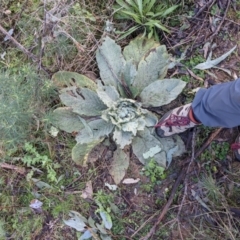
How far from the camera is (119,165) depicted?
2.56 meters

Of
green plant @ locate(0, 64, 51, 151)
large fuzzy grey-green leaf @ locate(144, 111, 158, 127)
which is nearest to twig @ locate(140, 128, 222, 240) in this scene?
large fuzzy grey-green leaf @ locate(144, 111, 158, 127)

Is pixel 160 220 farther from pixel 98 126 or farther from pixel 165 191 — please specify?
pixel 98 126

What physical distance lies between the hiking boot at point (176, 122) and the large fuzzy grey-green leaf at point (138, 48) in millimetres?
433

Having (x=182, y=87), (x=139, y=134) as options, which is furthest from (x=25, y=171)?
(x=182, y=87)

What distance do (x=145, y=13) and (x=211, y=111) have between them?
949 millimetres

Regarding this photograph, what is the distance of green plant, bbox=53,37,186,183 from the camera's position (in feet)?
8.10

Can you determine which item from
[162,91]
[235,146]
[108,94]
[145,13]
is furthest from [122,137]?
[145,13]

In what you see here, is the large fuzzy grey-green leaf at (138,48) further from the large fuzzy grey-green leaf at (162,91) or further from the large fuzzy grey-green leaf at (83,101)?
the large fuzzy grey-green leaf at (83,101)

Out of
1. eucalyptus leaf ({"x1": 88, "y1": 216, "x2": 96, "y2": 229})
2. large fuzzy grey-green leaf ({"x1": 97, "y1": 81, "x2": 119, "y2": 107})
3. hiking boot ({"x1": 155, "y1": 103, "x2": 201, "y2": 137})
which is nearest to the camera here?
hiking boot ({"x1": 155, "y1": 103, "x2": 201, "y2": 137})

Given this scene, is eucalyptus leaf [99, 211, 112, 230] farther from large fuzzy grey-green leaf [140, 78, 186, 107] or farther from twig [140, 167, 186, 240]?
large fuzzy grey-green leaf [140, 78, 186, 107]

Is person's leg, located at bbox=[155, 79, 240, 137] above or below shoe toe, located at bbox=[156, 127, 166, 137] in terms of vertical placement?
above

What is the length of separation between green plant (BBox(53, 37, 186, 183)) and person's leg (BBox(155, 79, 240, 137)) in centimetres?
15

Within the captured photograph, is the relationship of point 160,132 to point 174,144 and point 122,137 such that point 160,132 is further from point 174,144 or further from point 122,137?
point 122,137

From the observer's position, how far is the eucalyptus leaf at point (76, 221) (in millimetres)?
2590
